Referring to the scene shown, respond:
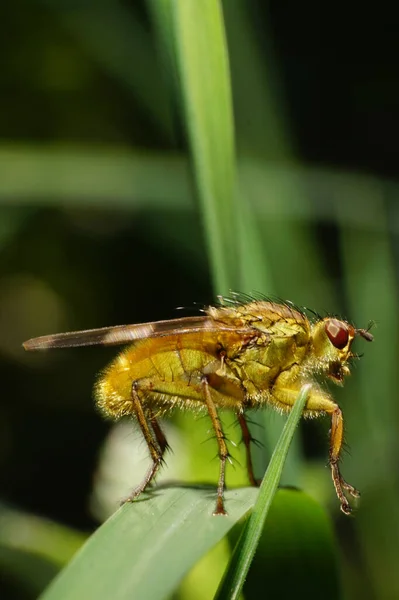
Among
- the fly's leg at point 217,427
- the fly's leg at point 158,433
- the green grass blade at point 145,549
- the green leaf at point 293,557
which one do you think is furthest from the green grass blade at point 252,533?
the fly's leg at point 158,433

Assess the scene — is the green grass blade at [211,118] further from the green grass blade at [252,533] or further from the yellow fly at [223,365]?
the green grass blade at [252,533]

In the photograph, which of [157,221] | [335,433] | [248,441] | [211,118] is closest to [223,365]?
[248,441]

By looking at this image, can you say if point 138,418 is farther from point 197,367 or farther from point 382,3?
point 382,3

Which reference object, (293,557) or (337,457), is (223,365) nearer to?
(337,457)

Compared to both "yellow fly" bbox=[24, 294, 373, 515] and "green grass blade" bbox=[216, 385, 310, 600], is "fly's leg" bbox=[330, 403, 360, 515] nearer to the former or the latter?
"yellow fly" bbox=[24, 294, 373, 515]

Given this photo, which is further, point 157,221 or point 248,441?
point 157,221
